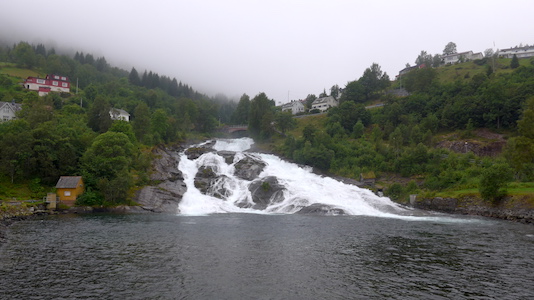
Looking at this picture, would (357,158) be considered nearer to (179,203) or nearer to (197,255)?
(179,203)

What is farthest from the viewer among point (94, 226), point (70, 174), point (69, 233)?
point (70, 174)

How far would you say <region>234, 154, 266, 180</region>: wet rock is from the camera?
7053 centimetres

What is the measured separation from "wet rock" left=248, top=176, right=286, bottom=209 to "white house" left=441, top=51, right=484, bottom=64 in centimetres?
15482

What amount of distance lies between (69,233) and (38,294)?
1775 centimetres

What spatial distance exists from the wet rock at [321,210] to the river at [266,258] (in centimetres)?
614

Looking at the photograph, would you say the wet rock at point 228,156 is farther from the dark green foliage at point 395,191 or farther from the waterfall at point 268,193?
the dark green foliage at point 395,191

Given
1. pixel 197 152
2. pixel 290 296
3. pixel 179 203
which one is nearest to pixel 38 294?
pixel 290 296

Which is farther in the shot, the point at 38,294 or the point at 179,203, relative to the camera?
the point at 179,203

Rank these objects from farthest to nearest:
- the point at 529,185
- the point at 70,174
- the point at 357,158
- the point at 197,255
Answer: the point at 357,158 → the point at 70,174 → the point at 529,185 → the point at 197,255

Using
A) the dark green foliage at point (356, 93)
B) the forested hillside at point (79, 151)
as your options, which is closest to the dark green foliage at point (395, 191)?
the forested hillside at point (79, 151)

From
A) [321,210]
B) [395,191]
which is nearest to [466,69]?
[395,191]

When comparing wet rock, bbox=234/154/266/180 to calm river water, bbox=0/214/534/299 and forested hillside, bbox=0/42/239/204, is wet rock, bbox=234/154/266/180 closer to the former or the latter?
forested hillside, bbox=0/42/239/204

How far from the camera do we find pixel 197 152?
85562mm

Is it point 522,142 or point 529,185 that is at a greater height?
point 522,142
